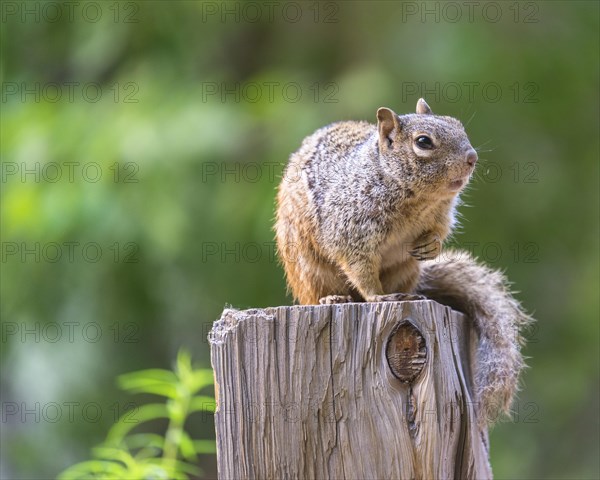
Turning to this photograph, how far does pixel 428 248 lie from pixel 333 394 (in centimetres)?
112

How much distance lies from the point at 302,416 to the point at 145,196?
375cm

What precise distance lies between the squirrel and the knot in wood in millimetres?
590

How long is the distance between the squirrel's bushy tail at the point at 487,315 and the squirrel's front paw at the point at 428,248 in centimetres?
25

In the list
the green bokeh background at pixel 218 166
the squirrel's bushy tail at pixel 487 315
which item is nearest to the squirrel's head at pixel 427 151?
the squirrel's bushy tail at pixel 487 315

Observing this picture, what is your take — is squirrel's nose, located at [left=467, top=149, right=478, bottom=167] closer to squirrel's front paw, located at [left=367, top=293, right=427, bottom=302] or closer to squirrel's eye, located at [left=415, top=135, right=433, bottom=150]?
squirrel's eye, located at [left=415, top=135, right=433, bottom=150]

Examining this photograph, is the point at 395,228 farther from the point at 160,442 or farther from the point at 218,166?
the point at 218,166

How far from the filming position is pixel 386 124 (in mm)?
3582

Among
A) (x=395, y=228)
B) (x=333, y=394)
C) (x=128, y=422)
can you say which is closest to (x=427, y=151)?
(x=395, y=228)

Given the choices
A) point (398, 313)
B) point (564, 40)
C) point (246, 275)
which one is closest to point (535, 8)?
point (564, 40)

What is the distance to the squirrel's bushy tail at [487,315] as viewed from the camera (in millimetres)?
3121

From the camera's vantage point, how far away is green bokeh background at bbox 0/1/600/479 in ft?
19.8

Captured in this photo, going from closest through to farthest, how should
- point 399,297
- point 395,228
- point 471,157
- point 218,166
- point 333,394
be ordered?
point 333,394 < point 399,297 < point 471,157 < point 395,228 < point 218,166

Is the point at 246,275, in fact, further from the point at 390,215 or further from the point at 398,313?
the point at 398,313

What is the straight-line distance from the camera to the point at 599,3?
737cm
